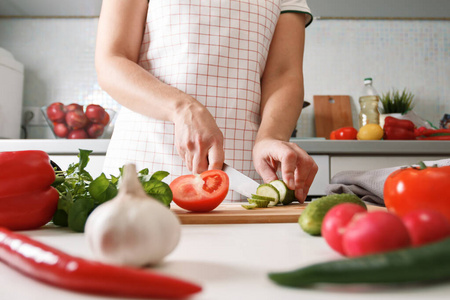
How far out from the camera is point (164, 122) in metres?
1.24

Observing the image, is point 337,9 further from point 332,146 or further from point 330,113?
point 332,146

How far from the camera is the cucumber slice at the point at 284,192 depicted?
953mm

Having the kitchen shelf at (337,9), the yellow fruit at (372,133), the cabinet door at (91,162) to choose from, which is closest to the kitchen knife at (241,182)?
the cabinet door at (91,162)

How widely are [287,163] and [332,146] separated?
0.98m

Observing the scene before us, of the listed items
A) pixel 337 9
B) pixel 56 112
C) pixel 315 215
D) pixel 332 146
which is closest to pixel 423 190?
pixel 315 215

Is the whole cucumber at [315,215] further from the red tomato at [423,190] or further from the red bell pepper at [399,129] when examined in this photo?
the red bell pepper at [399,129]

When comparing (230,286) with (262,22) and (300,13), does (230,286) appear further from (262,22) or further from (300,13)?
(300,13)

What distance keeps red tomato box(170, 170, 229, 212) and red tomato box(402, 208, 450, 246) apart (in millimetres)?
485

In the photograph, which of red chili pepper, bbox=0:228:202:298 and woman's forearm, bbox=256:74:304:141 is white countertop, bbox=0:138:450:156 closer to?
woman's forearm, bbox=256:74:304:141

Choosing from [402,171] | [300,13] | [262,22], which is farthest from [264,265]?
[300,13]

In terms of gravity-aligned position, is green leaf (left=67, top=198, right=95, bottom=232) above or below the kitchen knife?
below

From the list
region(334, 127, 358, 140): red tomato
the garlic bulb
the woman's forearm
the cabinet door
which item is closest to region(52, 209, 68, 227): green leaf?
the garlic bulb

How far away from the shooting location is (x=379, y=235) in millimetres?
336

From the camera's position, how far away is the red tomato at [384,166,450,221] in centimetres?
54
